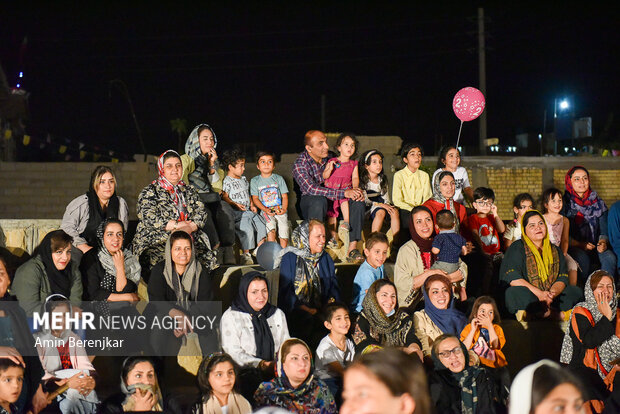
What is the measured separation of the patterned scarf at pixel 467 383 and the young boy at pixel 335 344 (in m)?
0.72

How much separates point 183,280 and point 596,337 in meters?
3.26

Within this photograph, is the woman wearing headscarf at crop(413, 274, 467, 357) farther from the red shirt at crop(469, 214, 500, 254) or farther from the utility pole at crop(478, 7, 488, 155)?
the utility pole at crop(478, 7, 488, 155)

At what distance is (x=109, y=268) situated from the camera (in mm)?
6281

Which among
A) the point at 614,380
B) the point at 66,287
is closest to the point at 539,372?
the point at 614,380

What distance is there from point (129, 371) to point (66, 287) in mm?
1260

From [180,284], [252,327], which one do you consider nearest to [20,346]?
[180,284]

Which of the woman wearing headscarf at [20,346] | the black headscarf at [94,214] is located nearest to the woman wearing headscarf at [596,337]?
the woman wearing headscarf at [20,346]

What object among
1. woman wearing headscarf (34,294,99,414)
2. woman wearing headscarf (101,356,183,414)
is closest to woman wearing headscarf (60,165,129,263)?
woman wearing headscarf (34,294,99,414)

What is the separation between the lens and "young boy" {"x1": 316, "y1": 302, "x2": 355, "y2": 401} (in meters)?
5.75

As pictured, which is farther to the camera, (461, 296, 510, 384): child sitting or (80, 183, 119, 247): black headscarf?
(80, 183, 119, 247): black headscarf

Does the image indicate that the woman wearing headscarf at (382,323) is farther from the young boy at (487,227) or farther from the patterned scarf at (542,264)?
the young boy at (487,227)

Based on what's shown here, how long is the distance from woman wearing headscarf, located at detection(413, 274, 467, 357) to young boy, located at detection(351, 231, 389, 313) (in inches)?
23.1

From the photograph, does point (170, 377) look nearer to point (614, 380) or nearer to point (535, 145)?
point (614, 380)

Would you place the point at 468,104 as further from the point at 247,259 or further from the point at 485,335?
the point at 485,335
